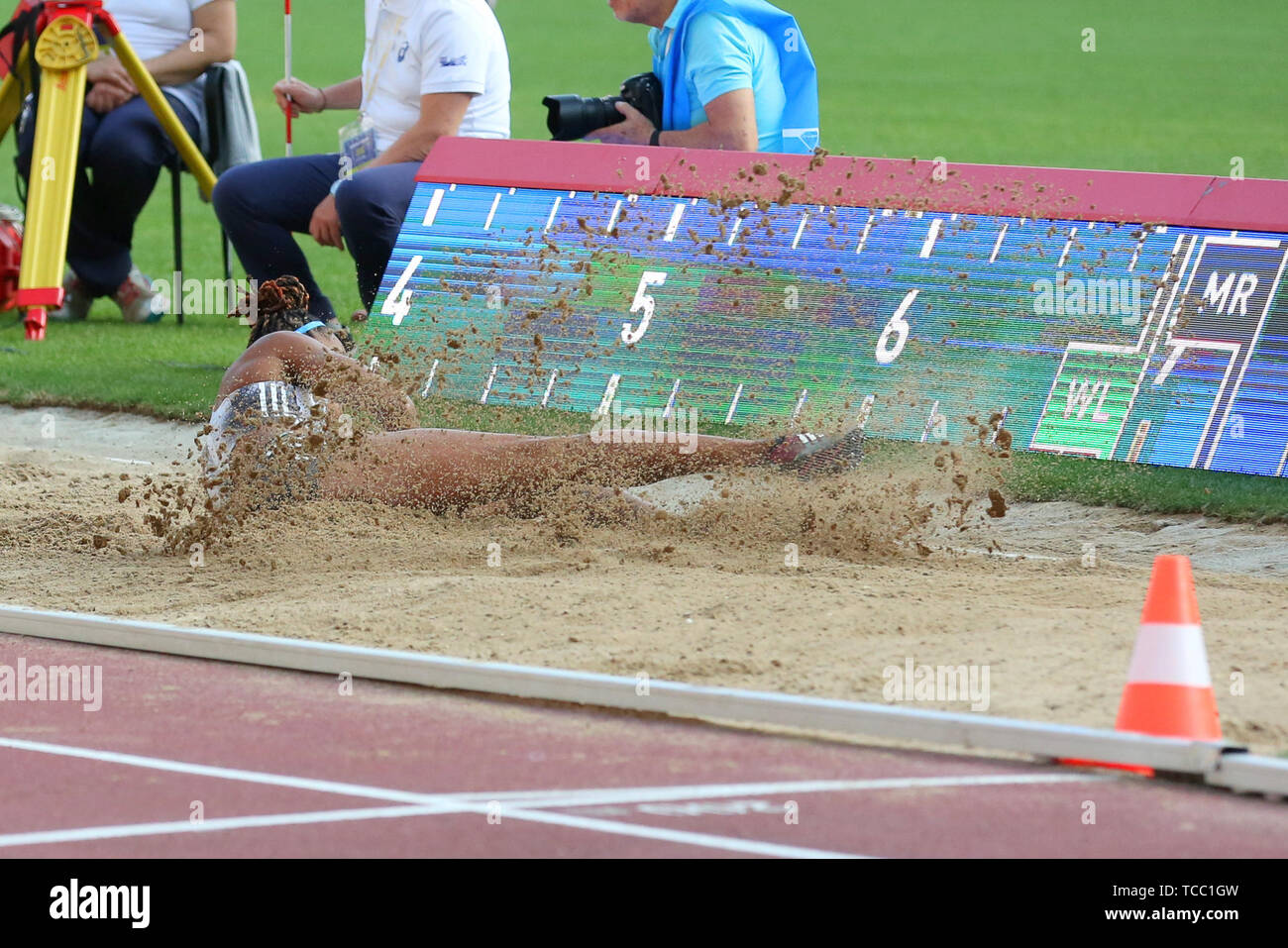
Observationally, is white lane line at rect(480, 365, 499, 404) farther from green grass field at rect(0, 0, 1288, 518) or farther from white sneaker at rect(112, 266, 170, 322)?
white sneaker at rect(112, 266, 170, 322)

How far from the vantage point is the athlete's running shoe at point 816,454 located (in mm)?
6109

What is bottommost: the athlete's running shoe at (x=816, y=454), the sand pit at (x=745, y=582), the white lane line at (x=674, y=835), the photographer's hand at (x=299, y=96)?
the white lane line at (x=674, y=835)

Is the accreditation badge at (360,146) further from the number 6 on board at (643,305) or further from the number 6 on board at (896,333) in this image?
the number 6 on board at (896,333)

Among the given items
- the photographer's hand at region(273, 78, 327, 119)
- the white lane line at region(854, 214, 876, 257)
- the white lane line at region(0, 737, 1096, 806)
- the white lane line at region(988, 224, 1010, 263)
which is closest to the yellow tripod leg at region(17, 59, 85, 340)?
the photographer's hand at region(273, 78, 327, 119)

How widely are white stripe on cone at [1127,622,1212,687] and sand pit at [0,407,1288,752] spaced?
0.64ft

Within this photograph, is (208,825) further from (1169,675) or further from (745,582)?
(745,582)

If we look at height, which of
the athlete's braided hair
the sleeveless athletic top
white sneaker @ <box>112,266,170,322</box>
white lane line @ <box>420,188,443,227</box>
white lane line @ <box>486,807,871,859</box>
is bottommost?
white lane line @ <box>486,807,871,859</box>

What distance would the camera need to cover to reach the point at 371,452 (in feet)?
20.7

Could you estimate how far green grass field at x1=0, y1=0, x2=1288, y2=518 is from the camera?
916 cm

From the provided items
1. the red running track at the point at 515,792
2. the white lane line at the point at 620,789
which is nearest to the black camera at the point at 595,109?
the red running track at the point at 515,792

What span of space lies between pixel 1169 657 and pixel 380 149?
5.92m

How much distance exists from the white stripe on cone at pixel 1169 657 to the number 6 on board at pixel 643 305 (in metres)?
3.91
